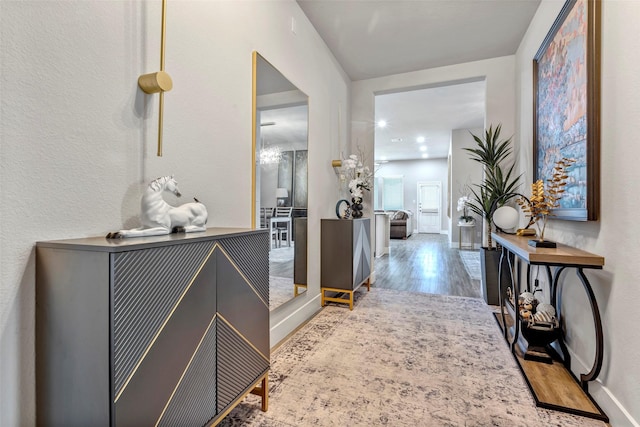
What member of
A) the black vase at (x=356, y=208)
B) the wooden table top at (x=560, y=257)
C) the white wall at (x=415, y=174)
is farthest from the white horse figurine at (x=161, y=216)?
the white wall at (x=415, y=174)

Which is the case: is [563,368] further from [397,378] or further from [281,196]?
[281,196]

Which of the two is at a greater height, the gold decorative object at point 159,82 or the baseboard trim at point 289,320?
the gold decorative object at point 159,82

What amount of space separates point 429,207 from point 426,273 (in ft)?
24.8

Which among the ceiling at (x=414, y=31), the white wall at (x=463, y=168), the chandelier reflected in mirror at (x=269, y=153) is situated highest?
the ceiling at (x=414, y=31)

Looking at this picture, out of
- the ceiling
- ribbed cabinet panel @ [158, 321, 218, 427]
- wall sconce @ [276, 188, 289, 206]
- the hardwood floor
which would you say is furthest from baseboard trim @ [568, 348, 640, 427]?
the ceiling

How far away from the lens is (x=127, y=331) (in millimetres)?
847

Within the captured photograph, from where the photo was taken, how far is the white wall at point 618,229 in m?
1.33

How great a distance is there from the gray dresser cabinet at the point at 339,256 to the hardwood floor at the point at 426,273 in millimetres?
1039

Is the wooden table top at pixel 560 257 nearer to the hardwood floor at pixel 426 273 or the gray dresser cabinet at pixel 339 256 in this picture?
the gray dresser cabinet at pixel 339 256

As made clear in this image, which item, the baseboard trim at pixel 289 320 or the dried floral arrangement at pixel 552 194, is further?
the baseboard trim at pixel 289 320

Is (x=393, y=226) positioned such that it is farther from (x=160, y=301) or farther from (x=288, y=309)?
(x=160, y=301)

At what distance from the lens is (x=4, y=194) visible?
2.77 feet

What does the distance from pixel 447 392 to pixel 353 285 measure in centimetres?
147

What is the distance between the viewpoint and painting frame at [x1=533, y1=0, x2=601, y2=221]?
1.63 metres
